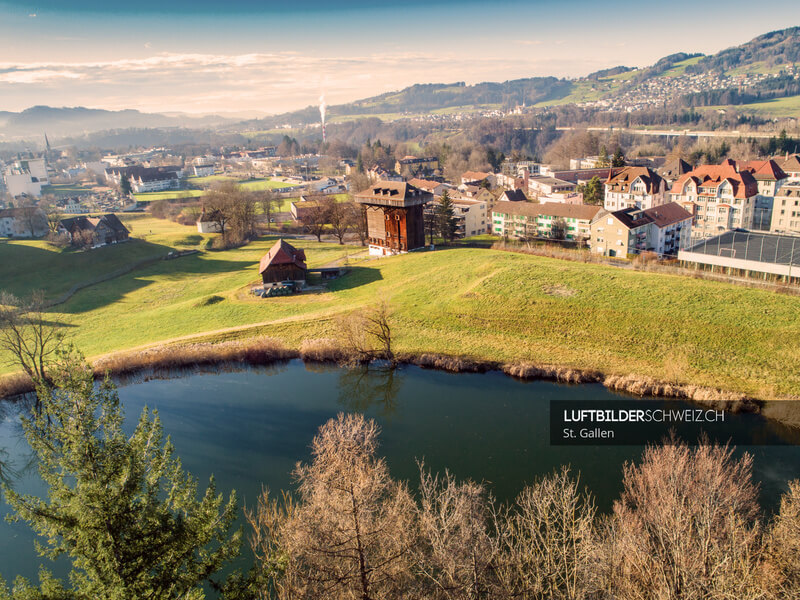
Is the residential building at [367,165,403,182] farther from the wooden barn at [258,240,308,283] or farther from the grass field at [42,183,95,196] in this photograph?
the wooden barn at [258,240,308,283]

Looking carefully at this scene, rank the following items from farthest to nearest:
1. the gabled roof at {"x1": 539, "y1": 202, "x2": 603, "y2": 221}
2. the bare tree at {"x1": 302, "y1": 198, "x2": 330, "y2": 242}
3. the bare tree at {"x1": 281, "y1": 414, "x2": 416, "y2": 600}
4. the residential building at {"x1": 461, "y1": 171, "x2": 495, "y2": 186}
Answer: the residential building at {"x1": 461, "y1": 171, "x2": 495, "y2": 186}
the bare tree at {"x1": 302, "y1": 198, "x2": 330, "y2": 242}
the gabled roof at {"x1": 539, "y1": 202, "x2": 603, "y2": 221}
the bare tree at {"x1": 281, "y1": 414, "x2": 416, "y2": 600}

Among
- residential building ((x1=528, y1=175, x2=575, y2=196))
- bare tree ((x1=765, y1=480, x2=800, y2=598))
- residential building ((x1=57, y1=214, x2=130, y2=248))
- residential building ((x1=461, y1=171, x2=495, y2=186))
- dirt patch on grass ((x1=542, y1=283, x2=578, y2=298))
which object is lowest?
dirt patch on grass ((x1=542, y1=283, x2=578, y2=298))

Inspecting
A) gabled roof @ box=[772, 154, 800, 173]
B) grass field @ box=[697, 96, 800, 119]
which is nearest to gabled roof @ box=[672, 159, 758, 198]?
gabled roof @ box=[772, 154, 800, 173]

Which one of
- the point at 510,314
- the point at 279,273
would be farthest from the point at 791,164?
the point at 279,273

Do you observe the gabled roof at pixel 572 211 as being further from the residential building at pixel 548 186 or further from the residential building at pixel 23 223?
the residential building at pixel 23 223

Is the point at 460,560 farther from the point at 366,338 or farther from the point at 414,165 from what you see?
the point at 414,165

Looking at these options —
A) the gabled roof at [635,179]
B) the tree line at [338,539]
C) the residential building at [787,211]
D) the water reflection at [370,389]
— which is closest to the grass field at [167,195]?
the gabled roof at [635,179]

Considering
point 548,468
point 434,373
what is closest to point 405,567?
point 548,468
